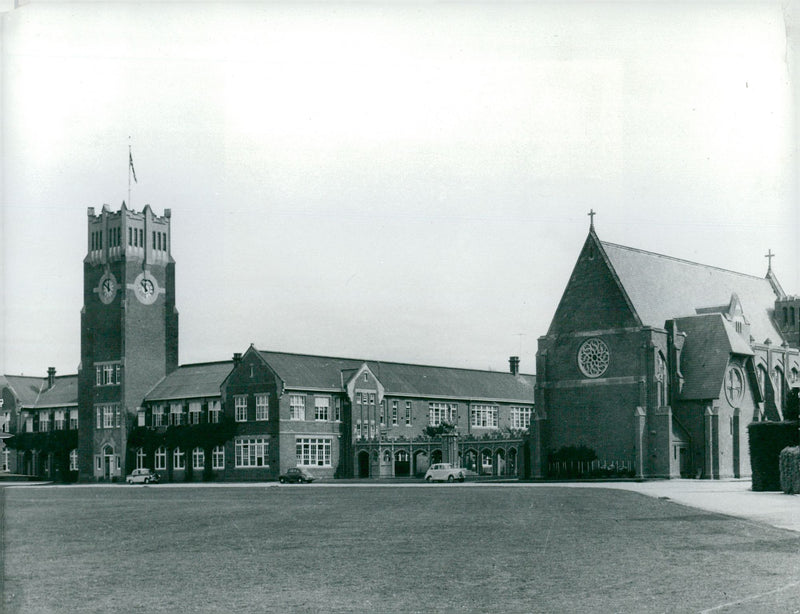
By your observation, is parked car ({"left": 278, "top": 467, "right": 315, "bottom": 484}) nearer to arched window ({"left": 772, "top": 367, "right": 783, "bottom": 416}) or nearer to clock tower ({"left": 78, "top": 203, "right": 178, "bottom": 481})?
clock tower ({"left": 78, "top": 203, "right": 178, "bottom": 481})

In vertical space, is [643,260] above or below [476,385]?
above

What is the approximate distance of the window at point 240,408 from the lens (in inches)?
3012

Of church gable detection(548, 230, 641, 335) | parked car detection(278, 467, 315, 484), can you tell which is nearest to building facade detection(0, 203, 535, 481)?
parked car detection(278, 467, 315, 484)

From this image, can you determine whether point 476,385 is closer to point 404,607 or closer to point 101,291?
point 101,291

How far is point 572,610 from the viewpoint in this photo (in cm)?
1164

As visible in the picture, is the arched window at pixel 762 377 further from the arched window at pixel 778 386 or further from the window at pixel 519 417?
the window at pixel 519 417

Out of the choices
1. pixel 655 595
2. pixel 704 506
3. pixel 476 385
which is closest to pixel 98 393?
pixel 476 385

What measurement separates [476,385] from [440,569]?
253 feet

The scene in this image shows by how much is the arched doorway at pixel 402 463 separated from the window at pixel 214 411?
1365 centimetres

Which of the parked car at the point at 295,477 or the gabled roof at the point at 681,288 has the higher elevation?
the gabled roof at the point at 681,288

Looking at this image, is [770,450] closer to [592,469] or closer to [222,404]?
[592,469]

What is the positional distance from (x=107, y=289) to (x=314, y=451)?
78.5 ft

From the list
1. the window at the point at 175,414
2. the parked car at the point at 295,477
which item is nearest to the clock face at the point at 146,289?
the window at the point at 175,414

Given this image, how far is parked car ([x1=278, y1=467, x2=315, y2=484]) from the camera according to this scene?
225 feet
